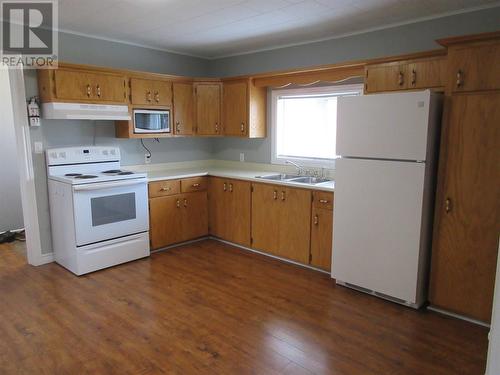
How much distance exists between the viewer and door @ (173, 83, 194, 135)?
15.0 ft

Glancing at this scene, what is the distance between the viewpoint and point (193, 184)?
4539 millimetres

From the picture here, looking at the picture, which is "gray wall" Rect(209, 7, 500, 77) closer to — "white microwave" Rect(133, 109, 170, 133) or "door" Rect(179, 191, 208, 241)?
"white microwave" Rect(133, 109, 170, 133)

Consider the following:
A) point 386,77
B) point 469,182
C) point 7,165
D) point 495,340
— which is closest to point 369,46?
point 386,77

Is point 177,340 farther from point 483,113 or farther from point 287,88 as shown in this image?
point 287,88

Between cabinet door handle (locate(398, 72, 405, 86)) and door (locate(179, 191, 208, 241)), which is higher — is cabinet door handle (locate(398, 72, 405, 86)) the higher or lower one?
the higher one

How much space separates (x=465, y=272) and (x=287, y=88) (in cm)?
275

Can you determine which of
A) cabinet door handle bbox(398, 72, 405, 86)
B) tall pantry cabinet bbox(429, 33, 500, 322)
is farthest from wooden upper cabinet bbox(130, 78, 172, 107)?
tall pantry cabinet bbox(429, 33, 500, 322)

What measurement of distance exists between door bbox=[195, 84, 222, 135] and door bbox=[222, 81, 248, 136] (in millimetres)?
97

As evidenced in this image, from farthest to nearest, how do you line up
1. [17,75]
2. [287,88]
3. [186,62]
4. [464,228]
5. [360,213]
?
[186,62], [287,88], [17,75], [360,213], [464,228]

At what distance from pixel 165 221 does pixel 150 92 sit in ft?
4.92

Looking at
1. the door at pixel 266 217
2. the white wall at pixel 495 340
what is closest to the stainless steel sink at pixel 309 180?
the door at pixel 266 217

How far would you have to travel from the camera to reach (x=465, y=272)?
108 inches

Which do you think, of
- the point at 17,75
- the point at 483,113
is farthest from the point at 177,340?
the point at 17,75

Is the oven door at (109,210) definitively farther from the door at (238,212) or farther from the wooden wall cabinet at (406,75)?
the wooden wall cabinet at (406,75)
